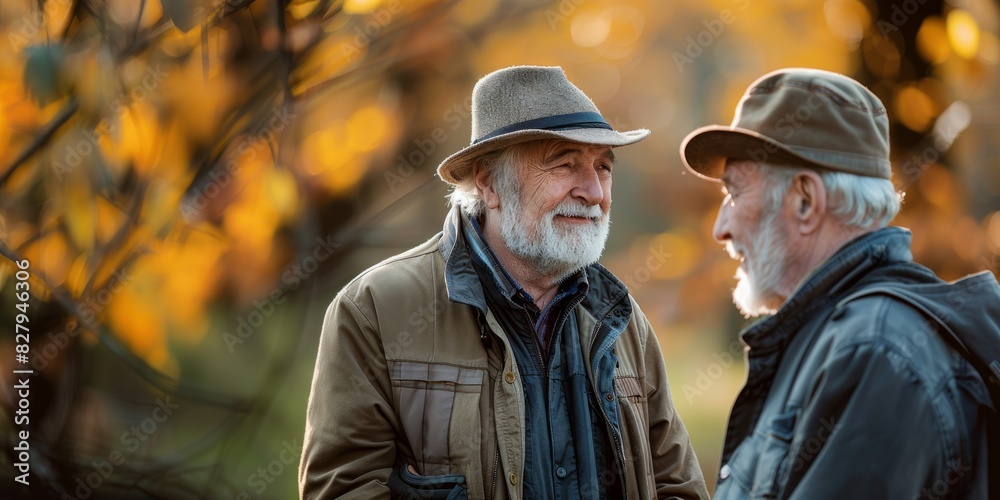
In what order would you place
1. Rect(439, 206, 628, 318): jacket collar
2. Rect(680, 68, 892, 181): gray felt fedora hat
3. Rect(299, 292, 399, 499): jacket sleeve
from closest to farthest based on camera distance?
Rect(680, 68, 892, 181): gray felt fedora hat → Rect(299, 292, 399, 499): jacket sleeve → Rect(439, 206, 628, 318): jacket collar

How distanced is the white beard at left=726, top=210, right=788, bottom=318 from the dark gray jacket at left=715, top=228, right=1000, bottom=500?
0.20 metres

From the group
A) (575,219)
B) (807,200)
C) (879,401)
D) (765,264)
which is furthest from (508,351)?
(879,401)

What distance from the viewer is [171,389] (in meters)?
4.22

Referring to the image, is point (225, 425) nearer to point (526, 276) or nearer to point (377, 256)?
point (377, 256)

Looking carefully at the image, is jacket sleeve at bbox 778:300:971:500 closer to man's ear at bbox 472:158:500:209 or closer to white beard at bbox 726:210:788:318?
white beard at bbox 726:210:788:318

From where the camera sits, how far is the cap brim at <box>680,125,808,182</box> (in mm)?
2070

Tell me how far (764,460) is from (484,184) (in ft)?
5.21

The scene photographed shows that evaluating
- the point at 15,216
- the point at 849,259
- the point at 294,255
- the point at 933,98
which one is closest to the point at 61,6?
the point at 15,216

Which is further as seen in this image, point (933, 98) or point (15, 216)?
point (933, 98)

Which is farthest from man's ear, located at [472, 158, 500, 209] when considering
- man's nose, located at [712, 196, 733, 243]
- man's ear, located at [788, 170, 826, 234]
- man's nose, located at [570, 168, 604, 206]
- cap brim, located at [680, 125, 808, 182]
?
man's ear, located at [788, 170, 826, 234]

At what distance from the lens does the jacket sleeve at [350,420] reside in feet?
8.63

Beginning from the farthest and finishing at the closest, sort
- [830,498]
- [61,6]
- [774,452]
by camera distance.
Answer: [61,6] → [774,452] → [830,498]

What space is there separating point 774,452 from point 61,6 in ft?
12.0

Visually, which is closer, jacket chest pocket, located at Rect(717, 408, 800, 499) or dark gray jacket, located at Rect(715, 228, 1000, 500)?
dark gray jacket, located at Rect(715, 228, 1000, 500)
